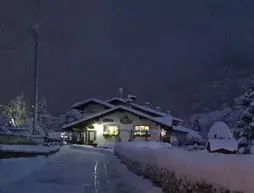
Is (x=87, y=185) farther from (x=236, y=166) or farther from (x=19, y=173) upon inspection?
(x=236, y=166)

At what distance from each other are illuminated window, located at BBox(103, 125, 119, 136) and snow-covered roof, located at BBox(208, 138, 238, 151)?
25.9 meters

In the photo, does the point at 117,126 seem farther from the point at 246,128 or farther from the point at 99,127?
the point at 246,128

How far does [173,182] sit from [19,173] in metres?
10.2

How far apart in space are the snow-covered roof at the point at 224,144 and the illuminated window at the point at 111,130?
25.9 meters

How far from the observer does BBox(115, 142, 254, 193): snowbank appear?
6.29 m

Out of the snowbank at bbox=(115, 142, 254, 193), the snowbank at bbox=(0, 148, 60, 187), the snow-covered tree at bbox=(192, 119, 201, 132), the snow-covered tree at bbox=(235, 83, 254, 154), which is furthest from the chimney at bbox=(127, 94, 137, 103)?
the snowbank at bbox=(115, 142, 254, 193)

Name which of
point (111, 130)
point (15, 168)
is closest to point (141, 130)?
point (111, 130)

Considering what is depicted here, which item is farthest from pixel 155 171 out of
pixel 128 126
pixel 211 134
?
pixel 128 126

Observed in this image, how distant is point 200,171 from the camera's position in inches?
323

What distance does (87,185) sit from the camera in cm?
1616

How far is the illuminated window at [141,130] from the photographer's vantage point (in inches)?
2399

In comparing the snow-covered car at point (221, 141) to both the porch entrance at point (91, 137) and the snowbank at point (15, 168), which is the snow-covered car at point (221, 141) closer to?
the snowbank at point (15, 168)

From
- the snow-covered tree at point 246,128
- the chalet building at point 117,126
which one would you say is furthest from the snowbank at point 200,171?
the chalet building at point 117,126

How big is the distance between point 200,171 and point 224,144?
31.2 metres
